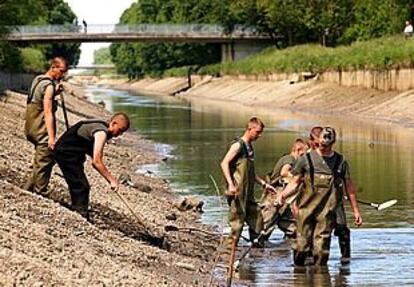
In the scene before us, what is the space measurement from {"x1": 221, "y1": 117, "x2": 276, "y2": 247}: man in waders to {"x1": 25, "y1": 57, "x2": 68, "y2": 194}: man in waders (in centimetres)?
244

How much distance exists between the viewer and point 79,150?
15.4 metres

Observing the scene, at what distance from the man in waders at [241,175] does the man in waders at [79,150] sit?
1.61 meters

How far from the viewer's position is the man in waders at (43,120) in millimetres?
15952

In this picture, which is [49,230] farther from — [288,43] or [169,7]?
[169,7]

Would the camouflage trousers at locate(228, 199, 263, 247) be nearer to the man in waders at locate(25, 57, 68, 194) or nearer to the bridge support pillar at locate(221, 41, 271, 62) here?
the man in waders at locate(25, 57, 68, 194)

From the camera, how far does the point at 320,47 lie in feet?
332

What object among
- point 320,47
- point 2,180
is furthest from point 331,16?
point 2,180

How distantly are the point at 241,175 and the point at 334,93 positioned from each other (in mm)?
63062

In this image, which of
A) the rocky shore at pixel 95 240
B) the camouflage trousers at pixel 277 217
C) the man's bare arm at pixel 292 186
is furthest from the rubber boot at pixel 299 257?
the camouflage trousers at pixel 277 217

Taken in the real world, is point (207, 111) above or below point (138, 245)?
below

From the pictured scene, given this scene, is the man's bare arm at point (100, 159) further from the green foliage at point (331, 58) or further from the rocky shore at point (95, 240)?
the green foliage at point (331, 58)

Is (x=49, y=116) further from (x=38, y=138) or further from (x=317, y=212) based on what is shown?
(x=317, y=212)

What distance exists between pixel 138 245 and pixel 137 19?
185 metres

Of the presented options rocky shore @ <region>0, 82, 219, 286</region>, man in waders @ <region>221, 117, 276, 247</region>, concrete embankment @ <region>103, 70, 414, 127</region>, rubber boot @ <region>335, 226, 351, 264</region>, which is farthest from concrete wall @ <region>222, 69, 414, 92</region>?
man in waders @ <region>221, 117, 276, 247</region>
